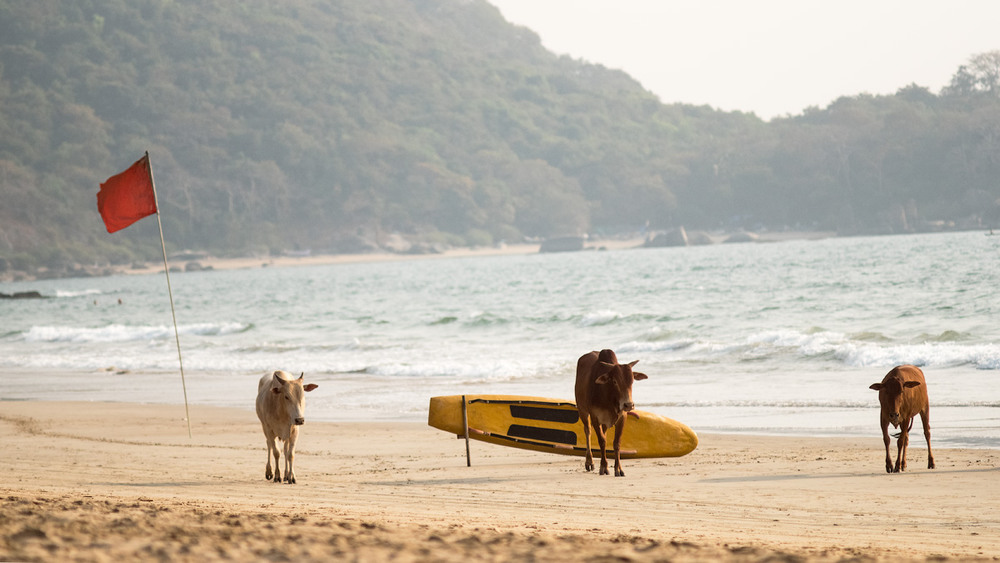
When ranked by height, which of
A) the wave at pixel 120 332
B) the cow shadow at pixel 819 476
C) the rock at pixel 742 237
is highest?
the rock at pixel 742 237

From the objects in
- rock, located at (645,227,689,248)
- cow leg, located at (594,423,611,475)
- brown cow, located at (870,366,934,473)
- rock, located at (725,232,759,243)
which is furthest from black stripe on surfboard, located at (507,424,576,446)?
rock, located at (725,232,759,243)

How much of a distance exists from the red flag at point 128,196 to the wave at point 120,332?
22.4 meters

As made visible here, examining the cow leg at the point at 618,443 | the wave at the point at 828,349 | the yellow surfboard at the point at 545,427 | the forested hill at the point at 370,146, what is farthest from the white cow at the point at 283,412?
the forested hill at the point at 370,146

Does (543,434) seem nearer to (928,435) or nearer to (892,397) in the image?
(892,397)

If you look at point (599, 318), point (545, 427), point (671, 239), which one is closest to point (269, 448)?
point (545, 427)

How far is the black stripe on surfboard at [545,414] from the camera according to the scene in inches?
406

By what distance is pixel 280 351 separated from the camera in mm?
27234

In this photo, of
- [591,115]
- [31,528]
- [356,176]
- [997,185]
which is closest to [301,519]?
[31,528]

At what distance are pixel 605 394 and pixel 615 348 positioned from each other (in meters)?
15.1

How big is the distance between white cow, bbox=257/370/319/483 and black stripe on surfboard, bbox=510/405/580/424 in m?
2.38

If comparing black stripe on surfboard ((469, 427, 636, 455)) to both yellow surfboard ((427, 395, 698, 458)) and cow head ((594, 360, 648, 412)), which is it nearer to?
yellow surfboard ((427, 395, 698, 458))

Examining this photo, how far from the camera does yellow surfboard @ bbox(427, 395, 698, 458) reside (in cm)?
1000

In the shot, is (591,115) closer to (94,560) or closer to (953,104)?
(953,104)

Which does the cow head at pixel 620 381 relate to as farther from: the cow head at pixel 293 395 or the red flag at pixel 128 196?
the red flag at pixel 128 196
